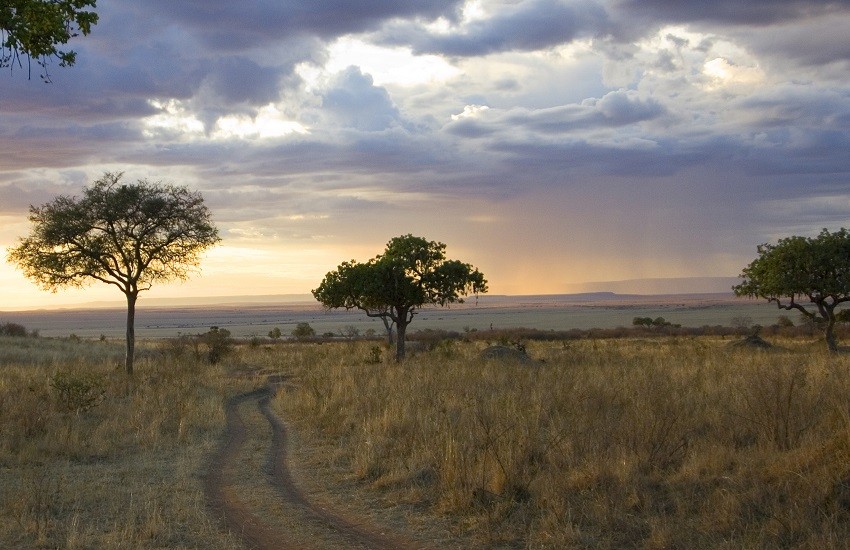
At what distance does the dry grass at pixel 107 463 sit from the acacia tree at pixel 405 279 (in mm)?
12661

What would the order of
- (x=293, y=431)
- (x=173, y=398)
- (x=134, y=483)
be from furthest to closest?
(x=173, y=398) → (x=293, y=431) → (x=134, y=483)

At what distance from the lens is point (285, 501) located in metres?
9.66

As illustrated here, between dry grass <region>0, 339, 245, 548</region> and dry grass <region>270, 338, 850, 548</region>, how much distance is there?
2.46 meters

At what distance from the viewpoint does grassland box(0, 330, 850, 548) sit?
7.95 m

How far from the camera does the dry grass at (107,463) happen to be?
8281 mm

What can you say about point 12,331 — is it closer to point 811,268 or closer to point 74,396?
point 74,396

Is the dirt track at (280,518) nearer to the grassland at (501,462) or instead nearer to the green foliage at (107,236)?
the grassland at (501,462)

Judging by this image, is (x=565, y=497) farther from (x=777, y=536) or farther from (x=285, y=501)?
(x=285, y=501)

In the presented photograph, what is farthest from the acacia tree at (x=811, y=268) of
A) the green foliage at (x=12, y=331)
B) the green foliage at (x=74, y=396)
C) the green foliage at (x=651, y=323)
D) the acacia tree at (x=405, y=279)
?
the green foliage at (x=12, y=331)

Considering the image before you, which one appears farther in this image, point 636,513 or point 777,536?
point 636,513

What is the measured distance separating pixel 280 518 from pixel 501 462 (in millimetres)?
2898

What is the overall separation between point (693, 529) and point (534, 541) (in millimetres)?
1665

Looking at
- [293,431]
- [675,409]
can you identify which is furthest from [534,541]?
[293,431]

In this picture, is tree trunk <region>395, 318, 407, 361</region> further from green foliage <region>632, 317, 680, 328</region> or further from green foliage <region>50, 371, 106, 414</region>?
green foliage <region>632, 317, 680, 328</region>
